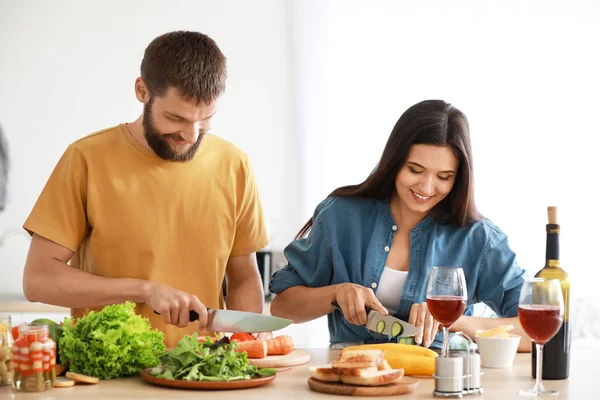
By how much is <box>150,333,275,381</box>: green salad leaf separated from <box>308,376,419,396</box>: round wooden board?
16 centimetres

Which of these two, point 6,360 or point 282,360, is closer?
point 6,360

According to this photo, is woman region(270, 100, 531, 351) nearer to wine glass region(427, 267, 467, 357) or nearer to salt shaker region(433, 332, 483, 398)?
wine glass region(427, 267, 467, 357)

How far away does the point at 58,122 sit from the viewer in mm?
5098

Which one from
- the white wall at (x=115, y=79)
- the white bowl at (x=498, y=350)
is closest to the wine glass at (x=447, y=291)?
the white bowl at (x=498, y=350)

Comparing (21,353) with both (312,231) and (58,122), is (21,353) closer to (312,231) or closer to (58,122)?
(312,231)

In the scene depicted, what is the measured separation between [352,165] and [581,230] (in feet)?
4.37

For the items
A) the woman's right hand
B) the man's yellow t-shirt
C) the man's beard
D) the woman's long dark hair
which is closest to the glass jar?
the man's yellow t-shirt

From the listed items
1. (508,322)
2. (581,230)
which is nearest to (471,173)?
(508,322)

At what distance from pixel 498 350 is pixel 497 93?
2704 millimetres

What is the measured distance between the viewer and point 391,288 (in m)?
2.67

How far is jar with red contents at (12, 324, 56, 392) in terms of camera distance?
183 cm

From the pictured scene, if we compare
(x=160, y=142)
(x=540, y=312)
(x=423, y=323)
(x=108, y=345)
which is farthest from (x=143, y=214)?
(x=540, y=312)

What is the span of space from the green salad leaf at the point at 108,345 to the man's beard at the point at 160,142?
0.64 meters

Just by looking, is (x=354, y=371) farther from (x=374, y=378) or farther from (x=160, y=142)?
(x=160, y=142)
